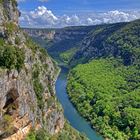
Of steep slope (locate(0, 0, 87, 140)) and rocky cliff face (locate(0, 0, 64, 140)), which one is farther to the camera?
steep slope (locate(0, 0, 87, 140))

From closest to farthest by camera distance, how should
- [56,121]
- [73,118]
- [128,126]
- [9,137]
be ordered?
[9,137]
[56,121]
[128,126]
[73,118]

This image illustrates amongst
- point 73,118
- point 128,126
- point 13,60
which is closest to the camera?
point 13,60

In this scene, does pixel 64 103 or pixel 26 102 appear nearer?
pixel 26 102

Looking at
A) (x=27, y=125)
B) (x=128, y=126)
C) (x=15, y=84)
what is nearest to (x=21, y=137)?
(x=27, y=125)

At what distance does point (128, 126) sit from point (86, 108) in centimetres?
3128

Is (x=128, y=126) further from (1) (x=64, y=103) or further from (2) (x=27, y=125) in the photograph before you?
(2) (x=27, y=125)

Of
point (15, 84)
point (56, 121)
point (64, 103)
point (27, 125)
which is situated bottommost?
point (64, 103)

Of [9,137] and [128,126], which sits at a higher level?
[9,137]

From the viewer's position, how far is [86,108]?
186 m

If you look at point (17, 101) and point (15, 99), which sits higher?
point (15, 99)

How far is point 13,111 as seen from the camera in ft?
270

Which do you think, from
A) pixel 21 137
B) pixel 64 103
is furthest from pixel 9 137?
pixel 64 103

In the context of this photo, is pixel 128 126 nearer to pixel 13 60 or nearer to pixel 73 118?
pixel 73 118

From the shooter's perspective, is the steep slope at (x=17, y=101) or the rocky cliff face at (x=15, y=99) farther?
the steep slope at (x=17, y=101)
